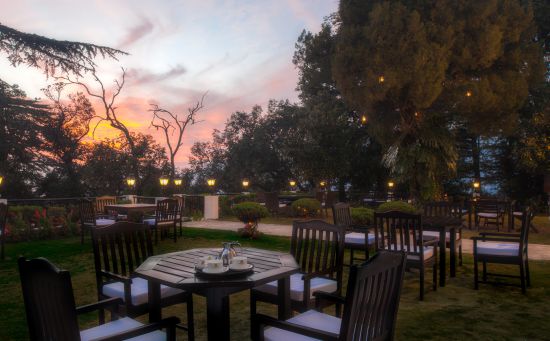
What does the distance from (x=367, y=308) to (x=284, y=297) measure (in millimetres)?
1028

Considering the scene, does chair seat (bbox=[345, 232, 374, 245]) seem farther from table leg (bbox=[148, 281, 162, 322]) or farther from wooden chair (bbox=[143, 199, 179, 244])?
wooden chair (bbox=[143, 199, 179, 244])

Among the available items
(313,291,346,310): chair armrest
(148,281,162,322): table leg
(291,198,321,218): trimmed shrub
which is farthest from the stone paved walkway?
(148,281,162,322): table leg

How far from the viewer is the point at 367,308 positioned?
198 cm

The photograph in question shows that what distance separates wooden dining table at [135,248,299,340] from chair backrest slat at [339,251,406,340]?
708mm

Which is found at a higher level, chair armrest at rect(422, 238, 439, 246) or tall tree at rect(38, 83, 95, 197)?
tall tree at rect(38, 83, 95, 197)

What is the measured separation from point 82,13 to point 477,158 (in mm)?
19741

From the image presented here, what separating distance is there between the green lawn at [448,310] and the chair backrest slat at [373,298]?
5.00 ft

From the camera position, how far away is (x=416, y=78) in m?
11.8

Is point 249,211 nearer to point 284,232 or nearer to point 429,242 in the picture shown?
point 284,232

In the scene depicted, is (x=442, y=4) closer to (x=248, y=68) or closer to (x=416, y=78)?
(x=416, y=78)

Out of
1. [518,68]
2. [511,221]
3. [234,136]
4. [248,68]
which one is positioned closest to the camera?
[511,221]

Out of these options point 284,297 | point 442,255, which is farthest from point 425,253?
point 284,297

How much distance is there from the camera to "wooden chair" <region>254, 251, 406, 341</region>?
1859 mm

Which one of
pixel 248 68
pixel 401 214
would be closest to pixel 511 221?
pixel 401 214
